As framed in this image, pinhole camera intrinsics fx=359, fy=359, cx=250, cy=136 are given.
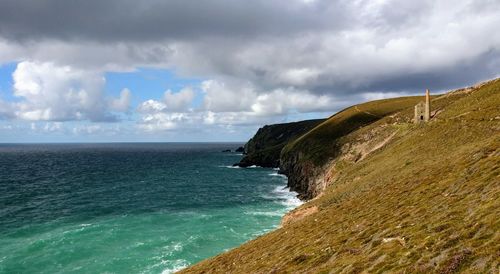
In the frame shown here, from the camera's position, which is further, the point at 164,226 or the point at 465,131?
the point at 164,226

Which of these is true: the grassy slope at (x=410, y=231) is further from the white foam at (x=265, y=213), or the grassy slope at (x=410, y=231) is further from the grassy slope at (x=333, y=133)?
the grassy slope at (x=333, y=133)

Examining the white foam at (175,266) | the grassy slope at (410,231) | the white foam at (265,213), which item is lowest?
the white foam at (175,266)

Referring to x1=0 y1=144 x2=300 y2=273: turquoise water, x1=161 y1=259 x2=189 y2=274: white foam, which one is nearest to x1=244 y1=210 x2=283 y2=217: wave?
x1=0 y1=144 x2=300 y2=273: turquoise water

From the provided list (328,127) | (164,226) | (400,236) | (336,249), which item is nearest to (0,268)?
(164,226)

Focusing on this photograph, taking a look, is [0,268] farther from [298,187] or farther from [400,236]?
[298,187]

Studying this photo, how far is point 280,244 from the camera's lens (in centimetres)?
2752

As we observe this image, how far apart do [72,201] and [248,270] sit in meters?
76.9

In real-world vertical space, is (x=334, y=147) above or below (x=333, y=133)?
below

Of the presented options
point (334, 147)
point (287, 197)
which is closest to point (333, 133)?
point (334, 147)

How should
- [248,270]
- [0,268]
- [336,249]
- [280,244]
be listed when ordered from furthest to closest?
[0,268] → [280,244] → [248,270] → [336,249]

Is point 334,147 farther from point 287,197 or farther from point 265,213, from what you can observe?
point 265,213

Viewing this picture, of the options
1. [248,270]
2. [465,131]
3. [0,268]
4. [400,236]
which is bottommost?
[0,268]

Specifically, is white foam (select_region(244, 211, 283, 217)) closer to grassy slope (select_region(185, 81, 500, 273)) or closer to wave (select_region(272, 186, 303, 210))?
wave (select_region(272, 186, 303, 210))

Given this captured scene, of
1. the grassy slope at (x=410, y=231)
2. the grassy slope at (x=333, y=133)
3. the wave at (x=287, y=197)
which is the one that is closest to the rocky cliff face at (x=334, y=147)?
the grassy slope at (x=333, y=133)
